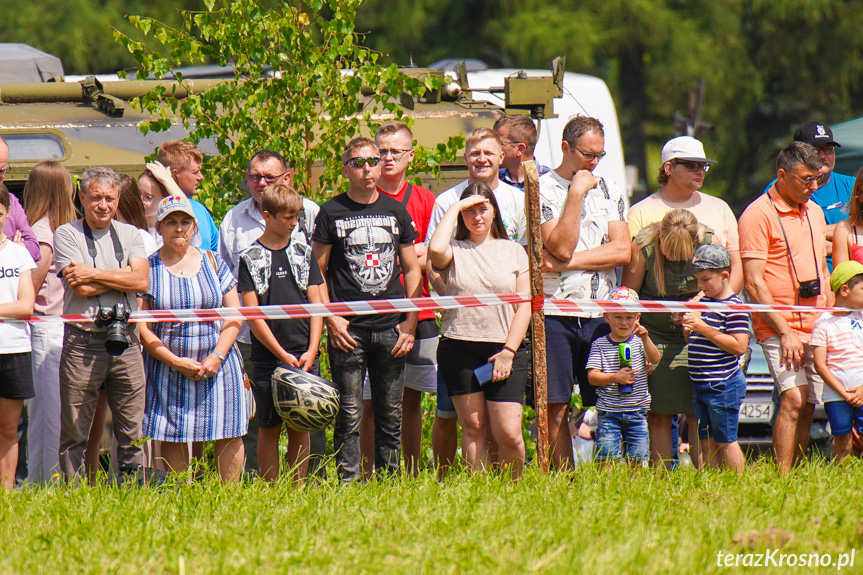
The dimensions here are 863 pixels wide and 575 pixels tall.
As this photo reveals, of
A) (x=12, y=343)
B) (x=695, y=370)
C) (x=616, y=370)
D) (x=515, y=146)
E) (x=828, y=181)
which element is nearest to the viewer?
(x=12, y=343)

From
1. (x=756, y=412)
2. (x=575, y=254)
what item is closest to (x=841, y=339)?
(x=756, y=412)

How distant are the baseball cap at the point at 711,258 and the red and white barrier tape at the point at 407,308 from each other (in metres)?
0.22

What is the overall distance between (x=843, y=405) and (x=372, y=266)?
9.51 feet

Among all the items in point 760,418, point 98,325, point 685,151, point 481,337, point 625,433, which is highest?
point 685,151

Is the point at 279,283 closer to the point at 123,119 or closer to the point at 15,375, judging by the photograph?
the point at 15,375

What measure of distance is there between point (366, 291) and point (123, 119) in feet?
11.1

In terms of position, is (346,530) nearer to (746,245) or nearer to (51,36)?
(746,245)

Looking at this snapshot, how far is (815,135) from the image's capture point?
24.5 feet

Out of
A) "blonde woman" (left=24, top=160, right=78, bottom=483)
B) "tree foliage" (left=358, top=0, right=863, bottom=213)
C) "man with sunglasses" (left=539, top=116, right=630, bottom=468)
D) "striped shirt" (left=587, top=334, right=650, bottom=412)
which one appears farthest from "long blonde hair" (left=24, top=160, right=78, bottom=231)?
"tree foliage" (left=358, top=0, right=863, bottom=213)

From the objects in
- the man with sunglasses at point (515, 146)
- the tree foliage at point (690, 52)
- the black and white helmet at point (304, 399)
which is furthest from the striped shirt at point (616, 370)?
the tree foliage at point (690, 52)

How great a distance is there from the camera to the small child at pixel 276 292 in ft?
20.1

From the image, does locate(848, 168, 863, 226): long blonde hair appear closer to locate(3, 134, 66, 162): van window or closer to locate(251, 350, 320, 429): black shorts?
locate(251, 350, 320, 429): black shorts

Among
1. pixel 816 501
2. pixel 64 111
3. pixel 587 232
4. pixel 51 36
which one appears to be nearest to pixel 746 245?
pixel 587 232

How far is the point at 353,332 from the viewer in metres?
6.23
